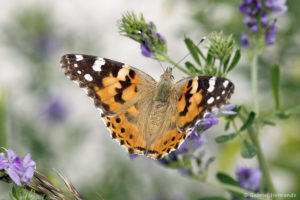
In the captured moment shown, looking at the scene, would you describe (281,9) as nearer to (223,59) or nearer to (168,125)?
(223,59)

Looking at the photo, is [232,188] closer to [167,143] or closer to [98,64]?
[167,143]

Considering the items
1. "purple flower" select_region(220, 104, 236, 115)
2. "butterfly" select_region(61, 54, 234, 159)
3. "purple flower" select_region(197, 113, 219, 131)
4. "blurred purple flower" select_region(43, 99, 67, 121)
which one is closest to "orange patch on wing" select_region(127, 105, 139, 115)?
"butterfly" select_region(61, 54, 234, 159)

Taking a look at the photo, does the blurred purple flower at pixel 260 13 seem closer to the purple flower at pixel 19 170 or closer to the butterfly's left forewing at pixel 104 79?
the butterfly's left forewing at pixel 104 79

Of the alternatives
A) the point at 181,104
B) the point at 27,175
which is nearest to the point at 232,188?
the point at 181,104

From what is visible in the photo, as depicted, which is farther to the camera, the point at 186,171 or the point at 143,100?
the point at 143,100

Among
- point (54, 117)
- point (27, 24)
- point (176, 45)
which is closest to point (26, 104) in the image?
point (54, 117)

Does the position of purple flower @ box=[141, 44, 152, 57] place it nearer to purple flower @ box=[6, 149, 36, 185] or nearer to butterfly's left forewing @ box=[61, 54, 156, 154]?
butterfly's left forewing @ box=[61, 54, 156, 154]

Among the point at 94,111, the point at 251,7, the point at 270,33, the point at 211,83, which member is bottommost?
the point at 94,111
